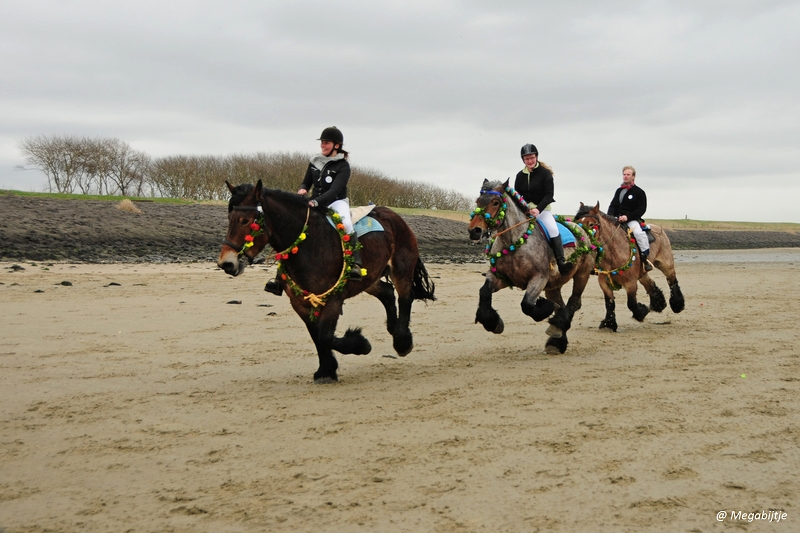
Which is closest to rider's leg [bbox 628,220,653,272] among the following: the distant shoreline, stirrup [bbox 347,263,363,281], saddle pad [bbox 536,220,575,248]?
saddle pad [bbox 536,220,575,248]

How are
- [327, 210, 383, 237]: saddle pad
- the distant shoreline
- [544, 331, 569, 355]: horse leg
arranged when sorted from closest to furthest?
[327, 210, 383, 237]: saddle pad < [544, 331, 569, 355]: horse leg < the distant shoreline

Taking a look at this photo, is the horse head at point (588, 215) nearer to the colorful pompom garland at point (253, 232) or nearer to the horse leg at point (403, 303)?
the horse leg at point (403, 303)

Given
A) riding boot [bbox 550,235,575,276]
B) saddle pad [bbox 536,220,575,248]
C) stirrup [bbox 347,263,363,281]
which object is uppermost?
saddle pad [bbox 536,220,575,248]

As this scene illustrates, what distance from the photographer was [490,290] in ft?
32.5

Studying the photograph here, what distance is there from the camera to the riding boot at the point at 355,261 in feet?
27.5

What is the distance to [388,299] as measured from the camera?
9.88m

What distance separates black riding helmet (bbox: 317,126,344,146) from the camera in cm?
889

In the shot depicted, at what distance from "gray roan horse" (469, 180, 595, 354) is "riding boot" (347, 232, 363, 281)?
1.84m

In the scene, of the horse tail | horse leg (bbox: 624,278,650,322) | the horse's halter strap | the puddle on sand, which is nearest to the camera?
the horse's halter strap

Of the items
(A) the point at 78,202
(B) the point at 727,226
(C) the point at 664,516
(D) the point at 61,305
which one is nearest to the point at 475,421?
(C) the point at 664,516

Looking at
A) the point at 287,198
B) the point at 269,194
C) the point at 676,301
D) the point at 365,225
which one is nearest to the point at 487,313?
the point at 365,225

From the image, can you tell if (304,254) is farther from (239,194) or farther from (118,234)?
(118,234)

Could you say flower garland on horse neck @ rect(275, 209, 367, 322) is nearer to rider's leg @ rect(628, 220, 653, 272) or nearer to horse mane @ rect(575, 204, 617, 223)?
horse mane @ rect(575, 204, 617, 223)

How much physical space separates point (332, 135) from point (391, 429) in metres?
4.05
